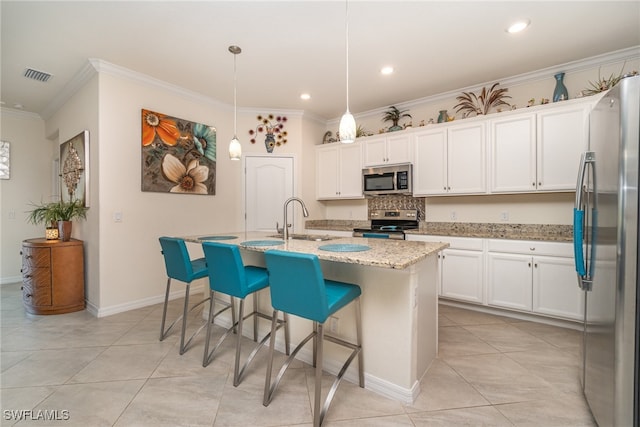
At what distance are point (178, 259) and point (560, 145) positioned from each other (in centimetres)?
385

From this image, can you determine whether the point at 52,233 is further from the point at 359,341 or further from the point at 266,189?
the point at 359,341

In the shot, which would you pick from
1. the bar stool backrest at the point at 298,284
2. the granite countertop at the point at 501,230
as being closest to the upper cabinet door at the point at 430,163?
the granite countertop at the point at 501,230

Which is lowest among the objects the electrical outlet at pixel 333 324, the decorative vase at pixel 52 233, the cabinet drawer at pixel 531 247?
the electrical outlet at pixel 333 324

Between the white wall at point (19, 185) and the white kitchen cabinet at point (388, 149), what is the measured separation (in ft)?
18.1

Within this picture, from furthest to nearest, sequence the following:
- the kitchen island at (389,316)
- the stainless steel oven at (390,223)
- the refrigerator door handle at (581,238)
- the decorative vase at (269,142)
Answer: the decorative vase at (269,142), the stainless steel oven at (390,223), the kitchen island at (389,316), the refrigerator door handle at (581,238)

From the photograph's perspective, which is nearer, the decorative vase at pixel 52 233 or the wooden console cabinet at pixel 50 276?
the wooden console cabinet at pixel 50 276

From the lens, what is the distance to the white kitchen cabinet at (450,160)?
3.39 m

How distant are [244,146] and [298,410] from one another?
148 inches

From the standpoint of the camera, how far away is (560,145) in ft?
9.52

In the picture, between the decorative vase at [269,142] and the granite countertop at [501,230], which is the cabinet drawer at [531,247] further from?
the decorative vase at [269,142]

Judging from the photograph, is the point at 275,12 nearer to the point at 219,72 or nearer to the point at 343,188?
the point at 219,72

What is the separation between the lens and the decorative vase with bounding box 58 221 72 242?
134 inches

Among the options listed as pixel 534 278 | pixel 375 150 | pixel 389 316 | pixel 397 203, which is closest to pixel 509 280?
pixel 534 278

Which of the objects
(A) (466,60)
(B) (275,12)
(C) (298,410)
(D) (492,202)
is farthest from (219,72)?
(D) (492,202)
